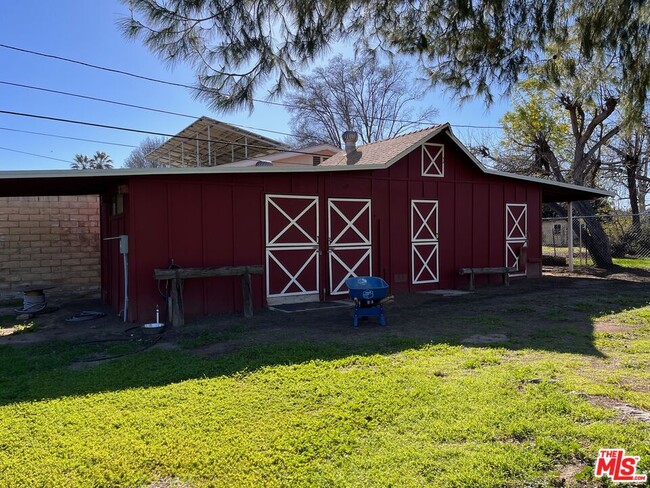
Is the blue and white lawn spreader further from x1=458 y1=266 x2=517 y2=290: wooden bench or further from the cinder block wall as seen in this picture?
the cinder block wall

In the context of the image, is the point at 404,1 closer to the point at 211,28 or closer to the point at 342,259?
the point at 211,28

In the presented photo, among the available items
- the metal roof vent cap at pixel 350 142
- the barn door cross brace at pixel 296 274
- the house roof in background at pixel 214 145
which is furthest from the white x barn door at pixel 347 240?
the house roof in background at pixel 214 145

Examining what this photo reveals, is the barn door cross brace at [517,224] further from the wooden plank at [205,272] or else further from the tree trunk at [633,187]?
the tree trunk at [633,187]

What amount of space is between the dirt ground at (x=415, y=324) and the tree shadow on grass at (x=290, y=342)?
0.01m

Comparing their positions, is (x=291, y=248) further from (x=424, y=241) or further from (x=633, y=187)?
(x=633, y=187)

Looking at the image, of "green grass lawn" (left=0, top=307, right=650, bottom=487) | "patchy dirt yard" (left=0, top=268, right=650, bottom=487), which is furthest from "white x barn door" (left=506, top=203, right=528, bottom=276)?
"green grass lawn" (left=0, top=307, right=650, bottom=487)

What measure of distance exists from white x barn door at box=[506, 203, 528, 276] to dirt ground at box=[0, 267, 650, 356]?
7.46 ft

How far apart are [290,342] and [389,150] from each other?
6.44m

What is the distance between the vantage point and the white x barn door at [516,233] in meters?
12.1

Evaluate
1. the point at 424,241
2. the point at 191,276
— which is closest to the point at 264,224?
the point at 191,276

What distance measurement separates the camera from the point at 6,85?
10680 millimetres

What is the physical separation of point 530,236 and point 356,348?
8.98 m

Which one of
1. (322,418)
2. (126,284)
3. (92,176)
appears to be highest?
(92,176)

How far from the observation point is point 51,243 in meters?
10.2
